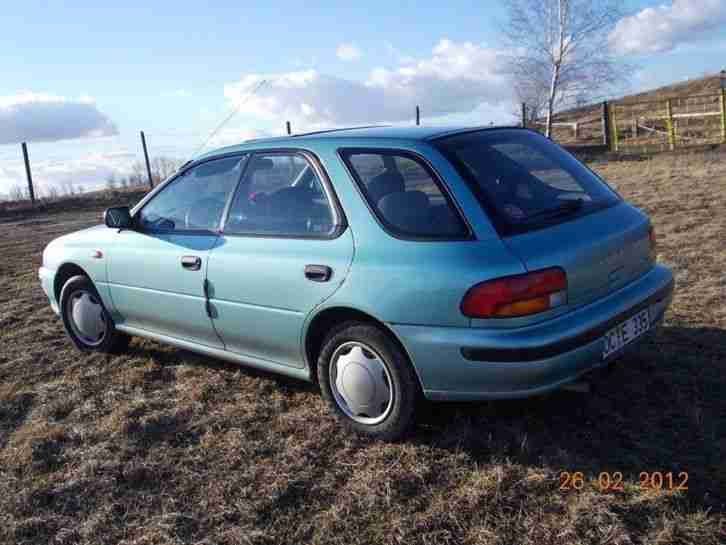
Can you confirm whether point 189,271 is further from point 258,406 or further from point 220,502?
point 220,502

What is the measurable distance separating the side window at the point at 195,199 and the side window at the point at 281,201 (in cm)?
13

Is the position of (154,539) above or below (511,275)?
below

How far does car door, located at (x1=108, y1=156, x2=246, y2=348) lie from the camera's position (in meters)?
4.16

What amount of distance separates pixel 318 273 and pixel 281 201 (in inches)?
23.4

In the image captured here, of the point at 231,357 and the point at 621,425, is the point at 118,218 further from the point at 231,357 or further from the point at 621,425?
the point at 621,425

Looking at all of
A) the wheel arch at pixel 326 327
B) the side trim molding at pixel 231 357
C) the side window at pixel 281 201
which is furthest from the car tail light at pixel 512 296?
the side trim molding at pixel 231 357

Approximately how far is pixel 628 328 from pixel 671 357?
1090 millimetres

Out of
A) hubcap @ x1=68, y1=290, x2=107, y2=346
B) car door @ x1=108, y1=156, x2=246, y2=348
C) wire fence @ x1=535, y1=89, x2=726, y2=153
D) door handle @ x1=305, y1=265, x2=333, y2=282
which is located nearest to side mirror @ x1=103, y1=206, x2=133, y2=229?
car door @ x1=108, y1=156, x2=246, y2=348

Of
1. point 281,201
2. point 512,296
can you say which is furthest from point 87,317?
point 512,296

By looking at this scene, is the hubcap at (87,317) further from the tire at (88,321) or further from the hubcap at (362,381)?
the hubcap at (362,381)

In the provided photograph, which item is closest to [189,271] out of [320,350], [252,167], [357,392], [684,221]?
[252,167]

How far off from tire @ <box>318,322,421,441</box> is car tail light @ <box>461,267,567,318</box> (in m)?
0.48

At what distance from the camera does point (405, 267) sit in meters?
3.14

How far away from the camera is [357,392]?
3438 millimetres
